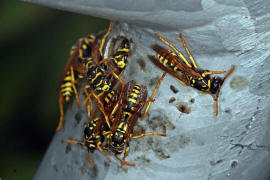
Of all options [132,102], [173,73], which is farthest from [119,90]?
[173,73]

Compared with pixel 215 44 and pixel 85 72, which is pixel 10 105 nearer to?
pixel 85 72

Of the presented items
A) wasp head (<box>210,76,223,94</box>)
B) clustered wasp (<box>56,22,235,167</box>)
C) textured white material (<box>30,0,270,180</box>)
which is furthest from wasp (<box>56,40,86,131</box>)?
wasp head (<box>210,76,223,94</box>)

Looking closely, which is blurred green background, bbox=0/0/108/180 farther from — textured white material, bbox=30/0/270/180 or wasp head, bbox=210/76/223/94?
wasp head, bbox=210/76/223/94

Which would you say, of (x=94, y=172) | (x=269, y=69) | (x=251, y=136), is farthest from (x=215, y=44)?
(x=94, y=172)

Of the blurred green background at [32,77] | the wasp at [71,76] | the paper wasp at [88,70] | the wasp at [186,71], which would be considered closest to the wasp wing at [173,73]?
the wasp at [186,71]

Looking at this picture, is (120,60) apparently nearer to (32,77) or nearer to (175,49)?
(175,49)
